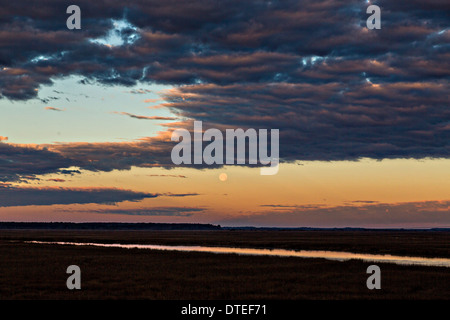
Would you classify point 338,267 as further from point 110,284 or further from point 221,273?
point 110,284

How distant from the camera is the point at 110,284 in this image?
30.9m

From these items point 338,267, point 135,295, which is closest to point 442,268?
point 338,267

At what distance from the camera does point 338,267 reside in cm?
4209
